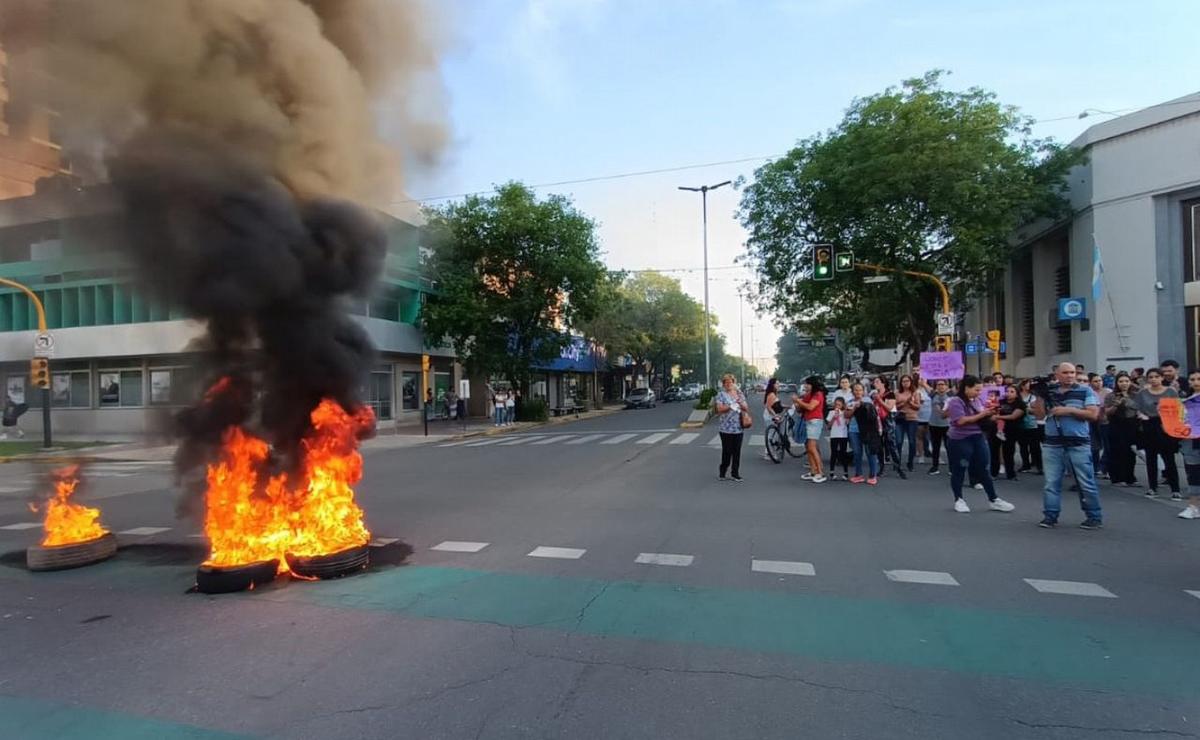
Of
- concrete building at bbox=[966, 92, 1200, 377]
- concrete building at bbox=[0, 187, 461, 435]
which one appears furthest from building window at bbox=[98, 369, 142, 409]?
concrete building at bbox=[966, 92, 1200, 377]

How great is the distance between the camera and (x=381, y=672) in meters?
3.95

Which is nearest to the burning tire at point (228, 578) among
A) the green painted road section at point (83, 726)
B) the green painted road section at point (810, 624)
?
the green painted road section at point (810, 624)

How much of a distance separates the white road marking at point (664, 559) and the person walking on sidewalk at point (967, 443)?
A: 159 inches

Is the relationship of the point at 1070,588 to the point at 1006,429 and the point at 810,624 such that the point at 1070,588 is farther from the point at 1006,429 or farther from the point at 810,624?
the point at 1006,429

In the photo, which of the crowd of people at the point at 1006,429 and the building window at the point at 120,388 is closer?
the crowd of people at the point at 1006,429

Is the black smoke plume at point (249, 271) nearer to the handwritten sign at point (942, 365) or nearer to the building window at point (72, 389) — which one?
the handwritten sign at point (942, 365)

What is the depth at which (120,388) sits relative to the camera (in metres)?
28.4

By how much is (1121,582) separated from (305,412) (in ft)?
22.0

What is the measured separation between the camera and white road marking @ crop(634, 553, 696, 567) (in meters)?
6.24

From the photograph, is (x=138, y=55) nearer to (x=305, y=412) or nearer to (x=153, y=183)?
(x=153, y=183)

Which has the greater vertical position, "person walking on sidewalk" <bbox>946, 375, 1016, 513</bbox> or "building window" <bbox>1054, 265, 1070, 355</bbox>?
"building window" <bbox>1054, 265, 1070, 355</bbox>

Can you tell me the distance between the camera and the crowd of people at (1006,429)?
7.56 m

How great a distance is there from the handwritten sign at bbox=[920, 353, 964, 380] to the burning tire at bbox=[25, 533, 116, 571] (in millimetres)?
15654

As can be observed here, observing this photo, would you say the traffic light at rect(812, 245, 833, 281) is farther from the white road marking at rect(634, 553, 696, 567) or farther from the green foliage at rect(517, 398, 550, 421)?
the green foliage at rect(517, 398, 550, 421)
